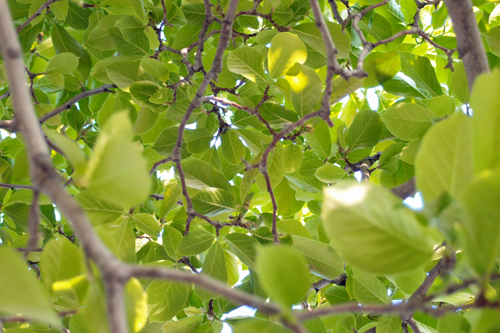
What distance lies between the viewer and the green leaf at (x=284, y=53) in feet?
2.66

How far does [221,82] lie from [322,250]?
2.37 ft

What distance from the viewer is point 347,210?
0.99ft

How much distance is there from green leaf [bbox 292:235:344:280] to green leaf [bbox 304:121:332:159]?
377mm

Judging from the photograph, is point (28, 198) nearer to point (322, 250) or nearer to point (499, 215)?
point (322, 250)

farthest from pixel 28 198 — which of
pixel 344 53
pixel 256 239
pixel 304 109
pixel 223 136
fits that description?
pixel 344 53

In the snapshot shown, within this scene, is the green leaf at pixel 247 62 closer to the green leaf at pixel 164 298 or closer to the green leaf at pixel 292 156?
the green leaf at pixel 292 156

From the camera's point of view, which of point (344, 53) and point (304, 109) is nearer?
point (304, 109)

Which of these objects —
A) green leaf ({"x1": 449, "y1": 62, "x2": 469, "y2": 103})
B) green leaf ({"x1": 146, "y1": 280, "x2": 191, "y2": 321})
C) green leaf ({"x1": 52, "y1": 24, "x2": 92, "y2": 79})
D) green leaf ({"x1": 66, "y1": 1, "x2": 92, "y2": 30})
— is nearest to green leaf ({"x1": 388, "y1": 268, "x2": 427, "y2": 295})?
green leaf ({"x1": 449, "y1": 62, "x2": 469, "y2": 103})

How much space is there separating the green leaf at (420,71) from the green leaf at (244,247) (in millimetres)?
708

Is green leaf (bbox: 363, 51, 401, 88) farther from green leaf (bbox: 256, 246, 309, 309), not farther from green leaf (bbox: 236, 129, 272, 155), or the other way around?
green leaf (bbox: 256, 246, 309, 309)

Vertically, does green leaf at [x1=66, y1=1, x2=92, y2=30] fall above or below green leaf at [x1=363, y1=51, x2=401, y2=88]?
above

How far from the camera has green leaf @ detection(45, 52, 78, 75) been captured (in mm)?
1269

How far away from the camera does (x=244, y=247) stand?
916 mm

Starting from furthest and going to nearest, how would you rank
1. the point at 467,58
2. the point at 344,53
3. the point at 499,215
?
the point at 344,53, the point at 467,58, the point at 499,215
